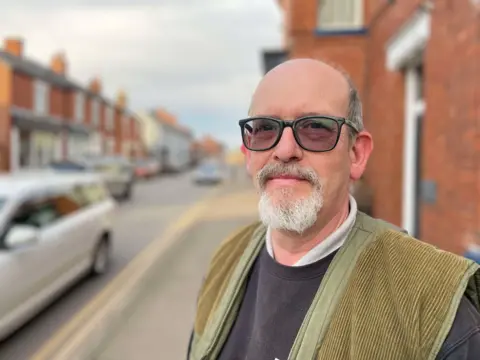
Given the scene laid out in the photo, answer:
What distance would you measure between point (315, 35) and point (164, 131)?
59418 mm

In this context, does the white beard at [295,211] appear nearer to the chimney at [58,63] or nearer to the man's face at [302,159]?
the man's face at [302,159]

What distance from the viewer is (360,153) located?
1442 mm

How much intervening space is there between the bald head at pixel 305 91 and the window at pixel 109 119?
147ft

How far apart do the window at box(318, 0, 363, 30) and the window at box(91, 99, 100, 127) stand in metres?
31.6

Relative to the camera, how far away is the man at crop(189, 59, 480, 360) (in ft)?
3.40

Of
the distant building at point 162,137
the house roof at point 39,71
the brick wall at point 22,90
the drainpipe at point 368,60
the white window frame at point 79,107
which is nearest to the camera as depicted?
the drainpipe at point 368,60

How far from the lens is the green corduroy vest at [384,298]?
3.35 feet

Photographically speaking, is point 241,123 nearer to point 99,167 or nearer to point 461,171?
point 461,171

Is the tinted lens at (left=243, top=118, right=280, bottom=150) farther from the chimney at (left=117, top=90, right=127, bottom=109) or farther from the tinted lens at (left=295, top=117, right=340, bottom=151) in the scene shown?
the chimney at (left=117, top=90, right=127, bottom=109)

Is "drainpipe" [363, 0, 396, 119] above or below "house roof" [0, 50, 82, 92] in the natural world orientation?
below

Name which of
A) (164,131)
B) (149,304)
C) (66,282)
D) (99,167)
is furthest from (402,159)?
(164,131)

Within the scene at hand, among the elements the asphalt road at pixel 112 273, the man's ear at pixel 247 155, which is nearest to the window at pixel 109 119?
the asphalt road at pixel 112 273

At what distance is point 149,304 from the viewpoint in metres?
5.50

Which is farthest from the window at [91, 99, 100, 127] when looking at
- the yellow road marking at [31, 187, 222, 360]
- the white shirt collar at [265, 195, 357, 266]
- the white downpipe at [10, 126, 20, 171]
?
the white shirt collar at [265, 195, 357, 266]
